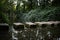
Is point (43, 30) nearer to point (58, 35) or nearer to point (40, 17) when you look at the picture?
point (58, 35)

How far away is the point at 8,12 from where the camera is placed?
630 cm

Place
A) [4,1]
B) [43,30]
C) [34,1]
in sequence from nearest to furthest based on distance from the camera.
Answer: [43,30], [4,1], [34,1]

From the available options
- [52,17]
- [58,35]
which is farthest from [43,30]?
[52,17]

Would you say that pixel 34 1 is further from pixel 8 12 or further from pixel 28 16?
pixel 8 12

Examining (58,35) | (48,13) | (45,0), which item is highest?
(45,0)

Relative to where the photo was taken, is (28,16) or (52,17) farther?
(28,16)

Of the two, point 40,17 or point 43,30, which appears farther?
point 40,17

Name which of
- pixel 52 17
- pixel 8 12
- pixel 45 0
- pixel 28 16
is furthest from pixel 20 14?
pixel 8 12

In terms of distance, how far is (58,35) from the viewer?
580 centimetres

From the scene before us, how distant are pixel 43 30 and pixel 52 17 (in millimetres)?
2344

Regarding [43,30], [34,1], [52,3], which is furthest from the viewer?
[34,1]

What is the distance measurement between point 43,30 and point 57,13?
248cm

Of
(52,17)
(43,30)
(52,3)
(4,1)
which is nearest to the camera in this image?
(43,30)

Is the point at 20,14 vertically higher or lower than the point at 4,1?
lower
